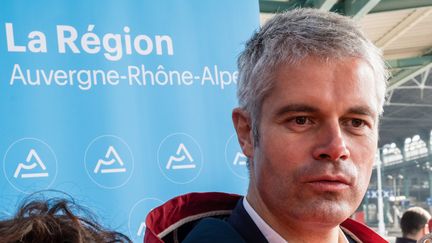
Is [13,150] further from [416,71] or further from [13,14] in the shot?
[416,71]

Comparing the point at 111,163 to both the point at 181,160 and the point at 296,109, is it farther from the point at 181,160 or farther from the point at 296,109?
the point at 296,109

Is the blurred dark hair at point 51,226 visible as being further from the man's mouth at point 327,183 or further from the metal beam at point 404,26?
the metal beam at point 404,26

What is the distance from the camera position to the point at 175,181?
1.96 meters

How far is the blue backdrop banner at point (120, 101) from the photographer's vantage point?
180 cm

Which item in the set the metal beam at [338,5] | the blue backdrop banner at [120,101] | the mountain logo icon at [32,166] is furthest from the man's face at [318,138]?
the metal beam at [338,5]

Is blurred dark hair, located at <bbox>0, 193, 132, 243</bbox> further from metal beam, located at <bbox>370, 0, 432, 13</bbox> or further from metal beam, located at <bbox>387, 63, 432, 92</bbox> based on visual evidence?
metal beam, located at <bbox>387, 63, 432, 92</bbox>

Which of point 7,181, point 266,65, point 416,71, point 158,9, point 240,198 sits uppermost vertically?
point 416,71

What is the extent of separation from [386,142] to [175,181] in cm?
2008

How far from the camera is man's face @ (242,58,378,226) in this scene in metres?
0.98

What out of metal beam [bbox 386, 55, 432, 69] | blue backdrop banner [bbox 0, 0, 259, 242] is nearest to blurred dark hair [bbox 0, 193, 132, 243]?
blue backdrop banner [bbox 0, 0, 259, 242]

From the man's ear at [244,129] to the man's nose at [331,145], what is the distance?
16 cm

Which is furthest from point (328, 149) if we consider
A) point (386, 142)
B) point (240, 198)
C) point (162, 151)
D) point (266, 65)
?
point (386, 142)

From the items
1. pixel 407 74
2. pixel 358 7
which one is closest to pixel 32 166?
pixel 358 7

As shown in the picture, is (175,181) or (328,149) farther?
(175,181)
